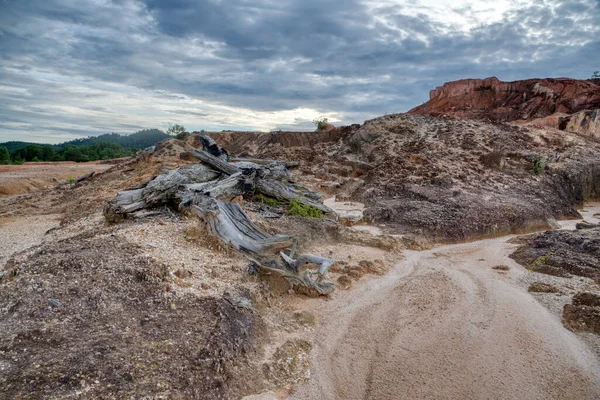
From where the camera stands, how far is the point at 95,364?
2.58 metres

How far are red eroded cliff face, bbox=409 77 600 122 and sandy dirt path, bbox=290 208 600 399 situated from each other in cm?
1950

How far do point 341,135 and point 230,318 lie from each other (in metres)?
16.2

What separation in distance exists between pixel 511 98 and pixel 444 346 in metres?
29.4

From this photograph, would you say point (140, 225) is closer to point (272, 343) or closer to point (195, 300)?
point (195, 300)

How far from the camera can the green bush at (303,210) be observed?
7.97 meters

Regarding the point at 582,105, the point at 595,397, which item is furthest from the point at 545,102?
the point at 595,397

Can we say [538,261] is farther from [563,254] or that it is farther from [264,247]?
[264,247]

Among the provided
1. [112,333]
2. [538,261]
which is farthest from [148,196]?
[538,261]

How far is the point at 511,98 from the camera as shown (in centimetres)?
2775

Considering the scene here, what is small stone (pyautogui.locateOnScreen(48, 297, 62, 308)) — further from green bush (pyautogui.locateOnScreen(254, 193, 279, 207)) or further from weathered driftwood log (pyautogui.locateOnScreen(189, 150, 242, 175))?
weathered driftwood log (pyautogui.locateOnScreen(189, 150, 242, 175))

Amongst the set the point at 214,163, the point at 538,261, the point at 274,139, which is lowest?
the point at 538,261

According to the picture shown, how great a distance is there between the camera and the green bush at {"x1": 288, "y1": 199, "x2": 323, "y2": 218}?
26.1 feet

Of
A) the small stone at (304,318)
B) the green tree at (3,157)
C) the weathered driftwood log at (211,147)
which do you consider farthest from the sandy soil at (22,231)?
the green tree at (3,157)

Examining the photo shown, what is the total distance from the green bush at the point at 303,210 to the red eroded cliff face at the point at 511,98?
56.2 feet
